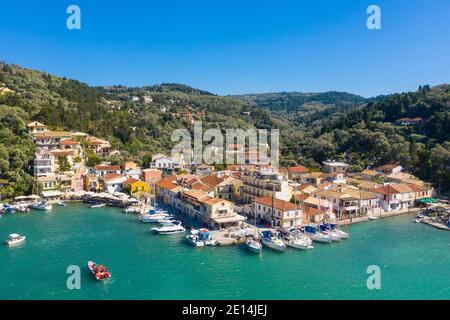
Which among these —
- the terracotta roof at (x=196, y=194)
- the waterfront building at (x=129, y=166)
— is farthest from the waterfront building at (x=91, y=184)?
the terracotta roof at (x=196, y=194)

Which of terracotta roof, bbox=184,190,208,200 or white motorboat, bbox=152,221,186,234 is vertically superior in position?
terracotta roof, bbox=184,190,208,200

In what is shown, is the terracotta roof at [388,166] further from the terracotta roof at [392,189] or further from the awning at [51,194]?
the awning at [51,194]

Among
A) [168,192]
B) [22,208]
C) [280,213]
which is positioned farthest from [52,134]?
[280,213]

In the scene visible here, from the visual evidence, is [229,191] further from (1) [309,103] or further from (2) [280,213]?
(1) [309,103]

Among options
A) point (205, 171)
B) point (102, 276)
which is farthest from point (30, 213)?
point (205, 171)

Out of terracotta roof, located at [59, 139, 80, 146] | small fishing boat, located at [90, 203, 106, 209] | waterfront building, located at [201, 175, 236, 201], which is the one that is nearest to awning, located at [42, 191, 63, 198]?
small fishing boat, located at [90, 203, 106, 209]

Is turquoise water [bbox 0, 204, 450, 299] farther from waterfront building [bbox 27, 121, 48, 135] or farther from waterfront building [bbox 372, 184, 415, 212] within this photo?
waterfront building [bbox 27, 121, 48, 135]
